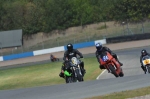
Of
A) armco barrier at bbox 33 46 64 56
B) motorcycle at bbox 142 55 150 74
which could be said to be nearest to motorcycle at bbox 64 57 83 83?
motorcycle at bbox 142 55 150 74

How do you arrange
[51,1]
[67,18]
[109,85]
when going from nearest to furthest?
[109,85], [67,18], [51,1]

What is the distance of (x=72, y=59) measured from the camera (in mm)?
15625

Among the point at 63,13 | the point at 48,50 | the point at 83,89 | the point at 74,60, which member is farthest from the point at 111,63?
the point at 63,13

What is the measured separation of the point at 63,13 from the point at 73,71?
7008cm

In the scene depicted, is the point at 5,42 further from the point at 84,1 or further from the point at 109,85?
the point at 109,85

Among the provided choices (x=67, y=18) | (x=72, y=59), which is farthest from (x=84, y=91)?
(x=67, y=18)

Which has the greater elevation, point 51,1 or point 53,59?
point 51,1

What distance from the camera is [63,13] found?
85.1 metres

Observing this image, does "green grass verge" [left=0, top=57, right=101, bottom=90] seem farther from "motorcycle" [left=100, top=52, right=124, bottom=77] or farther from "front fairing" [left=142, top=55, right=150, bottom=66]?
"motorcycle" [left=100, top=52, right=124, bottom=77]

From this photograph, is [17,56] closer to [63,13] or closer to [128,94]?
[63,13]

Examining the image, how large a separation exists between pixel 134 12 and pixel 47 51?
23.4 meters

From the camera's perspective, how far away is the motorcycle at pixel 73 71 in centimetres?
1538

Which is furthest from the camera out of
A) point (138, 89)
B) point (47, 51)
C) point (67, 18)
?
point (67, 18)

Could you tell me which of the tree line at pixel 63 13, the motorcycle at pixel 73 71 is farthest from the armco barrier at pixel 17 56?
the motorcycle at pixel 73 71
